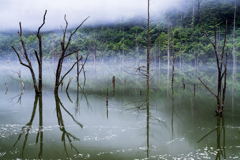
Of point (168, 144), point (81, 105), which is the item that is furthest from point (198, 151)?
point (81, 105)

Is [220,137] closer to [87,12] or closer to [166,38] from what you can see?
[166,38]

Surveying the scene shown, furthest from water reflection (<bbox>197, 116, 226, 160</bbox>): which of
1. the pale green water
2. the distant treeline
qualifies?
the distant treeline

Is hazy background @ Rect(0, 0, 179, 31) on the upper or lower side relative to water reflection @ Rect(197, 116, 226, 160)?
upper

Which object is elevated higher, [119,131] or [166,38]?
[166,38]

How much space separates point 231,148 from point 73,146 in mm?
4478

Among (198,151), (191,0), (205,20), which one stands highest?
(191,0)

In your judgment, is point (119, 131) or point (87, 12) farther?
point (87, 12)

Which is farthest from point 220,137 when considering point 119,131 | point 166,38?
point 166,38

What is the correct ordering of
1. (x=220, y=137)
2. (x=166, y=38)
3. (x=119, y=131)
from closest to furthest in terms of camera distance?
(x=220, y=137)
(x=119, y=131)
(x=166, y=38)

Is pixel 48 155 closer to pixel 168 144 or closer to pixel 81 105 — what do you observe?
pixel 168 144

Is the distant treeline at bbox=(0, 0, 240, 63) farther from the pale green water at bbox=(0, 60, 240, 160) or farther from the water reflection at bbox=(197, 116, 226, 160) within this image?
the water reflection at bbox=(197, 116, 226, 160)

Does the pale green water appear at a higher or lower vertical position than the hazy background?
lower

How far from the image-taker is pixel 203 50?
56.3 metres

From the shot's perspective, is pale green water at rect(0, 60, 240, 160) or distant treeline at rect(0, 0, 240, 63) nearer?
pale green water at rect(0, 60, 240, 160)
